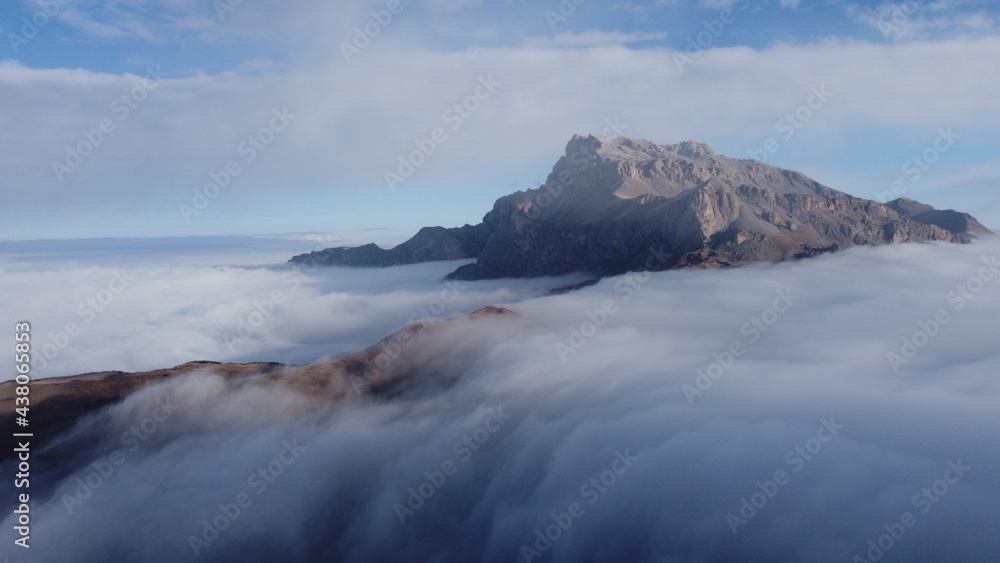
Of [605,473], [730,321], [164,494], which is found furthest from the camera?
[730,321]

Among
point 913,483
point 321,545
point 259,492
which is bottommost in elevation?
point 321,545

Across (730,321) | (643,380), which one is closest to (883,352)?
(730,321)

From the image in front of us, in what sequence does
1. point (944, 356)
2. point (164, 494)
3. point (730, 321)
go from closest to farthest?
point (164, 494) → point (944, 356) → point (730, 321)

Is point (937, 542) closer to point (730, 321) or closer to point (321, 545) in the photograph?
point (321, 545)

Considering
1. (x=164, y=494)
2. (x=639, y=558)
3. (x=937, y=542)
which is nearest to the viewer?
(x=937, y=542)

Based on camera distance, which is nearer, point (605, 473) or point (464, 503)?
point (605, 473)

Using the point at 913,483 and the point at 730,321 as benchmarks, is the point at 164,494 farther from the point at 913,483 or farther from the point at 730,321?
the point at 730,321

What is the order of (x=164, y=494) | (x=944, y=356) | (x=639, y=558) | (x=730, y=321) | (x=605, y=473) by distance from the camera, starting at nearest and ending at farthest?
(x=639, y=558) → (x=605, y=473) → (x=164, y=494) → (x=944, y=356) → (x=730, y=321)

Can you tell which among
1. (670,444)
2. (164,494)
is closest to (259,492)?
(164,494)

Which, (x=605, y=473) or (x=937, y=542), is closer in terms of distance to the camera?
(x=937, y=542)

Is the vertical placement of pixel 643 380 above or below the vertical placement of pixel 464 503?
above
